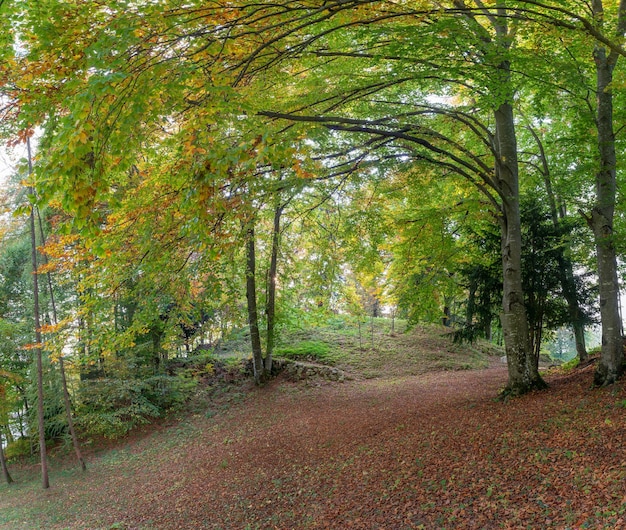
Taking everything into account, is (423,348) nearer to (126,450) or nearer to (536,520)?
(126,450)

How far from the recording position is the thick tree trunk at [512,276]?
823 centimetres

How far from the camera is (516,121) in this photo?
13.0 metres

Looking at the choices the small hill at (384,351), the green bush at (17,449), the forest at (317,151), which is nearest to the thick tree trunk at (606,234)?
the forest at (317,151)

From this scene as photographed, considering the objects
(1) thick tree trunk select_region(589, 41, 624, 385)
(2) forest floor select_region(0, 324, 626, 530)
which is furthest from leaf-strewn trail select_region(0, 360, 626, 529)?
(1) thick tree trunk select_region(589, 41, 624, 385)

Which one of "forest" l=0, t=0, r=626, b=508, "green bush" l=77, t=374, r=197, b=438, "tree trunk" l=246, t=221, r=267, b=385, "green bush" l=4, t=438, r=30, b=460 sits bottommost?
"green bush" l=4, t=438, r=30, b=460

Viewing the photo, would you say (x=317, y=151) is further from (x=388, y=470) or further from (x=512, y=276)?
(x=388, y=470)

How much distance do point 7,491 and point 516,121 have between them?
1943cm

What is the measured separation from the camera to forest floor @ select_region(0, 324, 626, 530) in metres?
4.63

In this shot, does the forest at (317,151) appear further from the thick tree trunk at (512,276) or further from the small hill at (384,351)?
the small hill at (384,351)

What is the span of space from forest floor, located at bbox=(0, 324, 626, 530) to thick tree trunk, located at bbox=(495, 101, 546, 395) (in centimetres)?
43

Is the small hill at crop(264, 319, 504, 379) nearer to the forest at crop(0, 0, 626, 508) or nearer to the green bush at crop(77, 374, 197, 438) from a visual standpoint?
the green bush at crop(77, 374, 197, 438)

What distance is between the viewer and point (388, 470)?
639 centimetres

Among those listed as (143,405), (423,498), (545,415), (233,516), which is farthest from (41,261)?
(545,415)

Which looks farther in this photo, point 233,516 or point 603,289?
point 603,289
